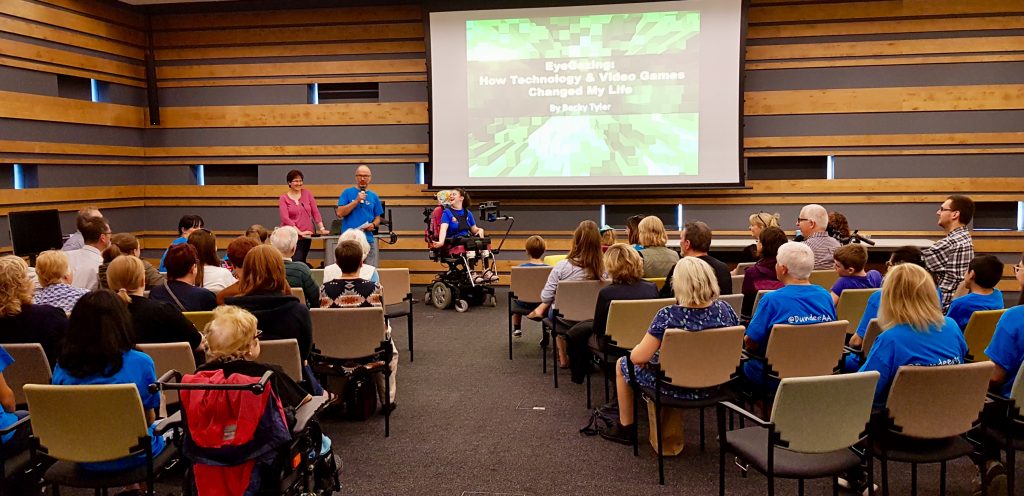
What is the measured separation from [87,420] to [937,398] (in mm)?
3129

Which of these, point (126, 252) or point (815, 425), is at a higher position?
point (126, 252)

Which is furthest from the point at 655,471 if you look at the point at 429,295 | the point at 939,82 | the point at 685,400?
the point at 939,82

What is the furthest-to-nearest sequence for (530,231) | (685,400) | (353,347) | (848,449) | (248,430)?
(530,231) → (353,347) → (685,400) → (848,449) → (248,430)

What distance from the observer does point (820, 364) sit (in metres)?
3.53

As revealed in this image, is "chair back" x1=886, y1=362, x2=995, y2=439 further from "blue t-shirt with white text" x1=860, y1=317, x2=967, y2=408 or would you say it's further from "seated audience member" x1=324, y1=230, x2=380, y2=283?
"seated audience member" x1=324, y1=230, x2=380, y2=283

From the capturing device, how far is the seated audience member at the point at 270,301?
11.5ft

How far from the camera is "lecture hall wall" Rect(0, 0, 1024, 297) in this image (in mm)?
8211

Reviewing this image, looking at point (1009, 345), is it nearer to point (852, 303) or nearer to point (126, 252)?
point (852, 303)

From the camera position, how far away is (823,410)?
2.55 m

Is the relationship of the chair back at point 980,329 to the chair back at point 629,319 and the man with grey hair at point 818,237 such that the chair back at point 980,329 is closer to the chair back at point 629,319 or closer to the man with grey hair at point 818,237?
the chair back at point 629,319

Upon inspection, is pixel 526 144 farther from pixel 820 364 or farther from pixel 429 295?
pixel 820 364

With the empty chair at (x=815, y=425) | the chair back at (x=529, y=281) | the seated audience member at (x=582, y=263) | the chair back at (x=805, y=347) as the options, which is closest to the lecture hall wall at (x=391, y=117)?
the chair back at (x=529, y=281)

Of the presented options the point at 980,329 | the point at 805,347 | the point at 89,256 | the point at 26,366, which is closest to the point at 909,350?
the point at 805,347

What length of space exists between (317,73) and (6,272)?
6.78 meters
